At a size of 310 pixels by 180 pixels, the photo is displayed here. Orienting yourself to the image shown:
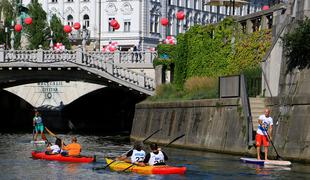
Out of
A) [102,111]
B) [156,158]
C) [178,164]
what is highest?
[156,158]

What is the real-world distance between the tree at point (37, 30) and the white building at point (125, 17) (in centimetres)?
951

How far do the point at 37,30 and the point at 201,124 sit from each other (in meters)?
66.4

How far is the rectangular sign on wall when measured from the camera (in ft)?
158

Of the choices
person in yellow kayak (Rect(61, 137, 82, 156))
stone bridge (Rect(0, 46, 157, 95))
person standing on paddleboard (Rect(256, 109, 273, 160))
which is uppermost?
stone bridge (Rect(0, 46, 157, 95))

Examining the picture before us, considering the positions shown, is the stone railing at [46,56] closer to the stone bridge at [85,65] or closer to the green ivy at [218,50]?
the stone bridge at [85,65]

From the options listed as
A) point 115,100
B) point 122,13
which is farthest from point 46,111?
point 122,13

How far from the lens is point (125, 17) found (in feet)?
427

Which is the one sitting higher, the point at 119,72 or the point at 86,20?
the point at 86,20

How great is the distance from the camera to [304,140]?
4041 cm

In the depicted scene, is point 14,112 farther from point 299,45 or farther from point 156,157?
point 156,157

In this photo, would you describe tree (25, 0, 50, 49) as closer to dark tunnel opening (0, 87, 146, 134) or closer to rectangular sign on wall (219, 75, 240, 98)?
dark tunnel opening (0, 87, 146, 134)

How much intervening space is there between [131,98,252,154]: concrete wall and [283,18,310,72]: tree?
3.56 meters

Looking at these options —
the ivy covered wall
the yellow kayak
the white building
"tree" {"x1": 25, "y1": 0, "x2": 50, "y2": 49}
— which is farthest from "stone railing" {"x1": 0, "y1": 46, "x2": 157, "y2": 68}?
the white building

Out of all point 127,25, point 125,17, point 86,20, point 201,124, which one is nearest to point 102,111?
point 127,25
